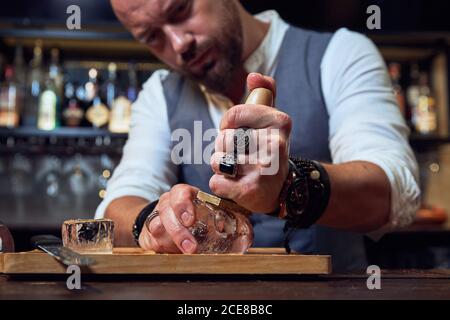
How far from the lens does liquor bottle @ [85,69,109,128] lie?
2.84 m

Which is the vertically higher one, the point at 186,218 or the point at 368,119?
the point at 368,119

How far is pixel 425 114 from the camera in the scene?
2.84 metres

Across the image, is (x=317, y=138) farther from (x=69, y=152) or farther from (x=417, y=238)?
(x=69, y=152)

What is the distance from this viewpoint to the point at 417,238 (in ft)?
8.75

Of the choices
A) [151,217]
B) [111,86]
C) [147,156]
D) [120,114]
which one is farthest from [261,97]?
[111,86]

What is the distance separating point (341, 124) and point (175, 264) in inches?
28.8

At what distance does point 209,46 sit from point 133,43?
57.7 inches

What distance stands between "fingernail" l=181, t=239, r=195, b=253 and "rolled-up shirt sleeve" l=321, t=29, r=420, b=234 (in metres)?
0.49

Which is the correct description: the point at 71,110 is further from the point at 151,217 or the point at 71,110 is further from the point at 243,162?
the point at 243,162

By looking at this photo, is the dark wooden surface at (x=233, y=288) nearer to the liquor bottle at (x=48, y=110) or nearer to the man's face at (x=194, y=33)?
the man's face at (x=194, y=33)

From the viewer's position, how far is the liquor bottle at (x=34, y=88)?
9.25ft

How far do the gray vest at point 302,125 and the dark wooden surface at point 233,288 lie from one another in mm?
630

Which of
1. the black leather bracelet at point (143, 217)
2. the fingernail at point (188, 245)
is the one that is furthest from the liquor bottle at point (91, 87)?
the fingernail at point (188, 245)

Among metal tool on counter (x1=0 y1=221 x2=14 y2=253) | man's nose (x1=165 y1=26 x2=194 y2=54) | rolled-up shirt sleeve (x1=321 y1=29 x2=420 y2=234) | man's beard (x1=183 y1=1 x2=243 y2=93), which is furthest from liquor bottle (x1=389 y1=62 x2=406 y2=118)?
metal tool on counter (x1=0 y1=221 x2=14 y2=253)
